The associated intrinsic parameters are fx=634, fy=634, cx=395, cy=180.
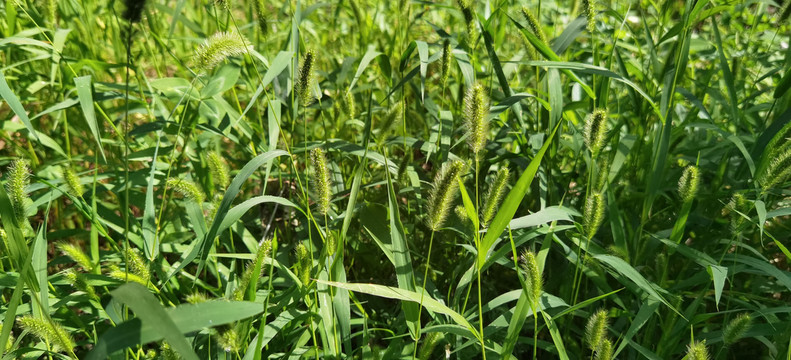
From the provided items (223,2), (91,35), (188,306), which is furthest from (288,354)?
(91,35)

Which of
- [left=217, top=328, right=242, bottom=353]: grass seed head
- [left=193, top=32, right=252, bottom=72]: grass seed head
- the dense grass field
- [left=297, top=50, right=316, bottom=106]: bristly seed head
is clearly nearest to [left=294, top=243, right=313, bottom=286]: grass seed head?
the dense grass field

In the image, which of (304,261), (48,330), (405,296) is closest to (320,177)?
(304,261)

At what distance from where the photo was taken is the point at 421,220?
2008mm

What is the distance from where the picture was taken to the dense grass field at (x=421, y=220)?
1.39m

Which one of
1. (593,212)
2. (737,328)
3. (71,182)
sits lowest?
(737,328)

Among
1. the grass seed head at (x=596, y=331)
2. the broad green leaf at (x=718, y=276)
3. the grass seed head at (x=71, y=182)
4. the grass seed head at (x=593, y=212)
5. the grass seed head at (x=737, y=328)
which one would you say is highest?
the grass seed head at (x=71, y=182)

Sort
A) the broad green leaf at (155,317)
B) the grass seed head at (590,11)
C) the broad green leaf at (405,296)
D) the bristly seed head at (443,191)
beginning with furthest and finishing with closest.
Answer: the grass seed head at (590,11) < the broad green leaf at (405,296) < the bristly seed head at (443,191) < the broad green leaf at (155,317)

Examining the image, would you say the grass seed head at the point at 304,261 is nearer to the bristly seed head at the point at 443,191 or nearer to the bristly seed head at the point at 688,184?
the bristly seed head at the point at 443,191

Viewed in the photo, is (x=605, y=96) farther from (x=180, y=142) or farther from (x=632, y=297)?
(x=180, y=142)

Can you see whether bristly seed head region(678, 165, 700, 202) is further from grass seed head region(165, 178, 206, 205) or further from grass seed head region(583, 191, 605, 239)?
grass seed head region(165, 178, 206, 205)

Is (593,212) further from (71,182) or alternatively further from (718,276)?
(71,182)

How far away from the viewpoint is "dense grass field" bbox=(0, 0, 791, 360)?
4.57 feet

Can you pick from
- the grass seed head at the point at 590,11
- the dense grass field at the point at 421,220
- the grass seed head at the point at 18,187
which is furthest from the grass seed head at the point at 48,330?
the grass seed head at the point at 590,11

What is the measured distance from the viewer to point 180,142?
94.6 inches
